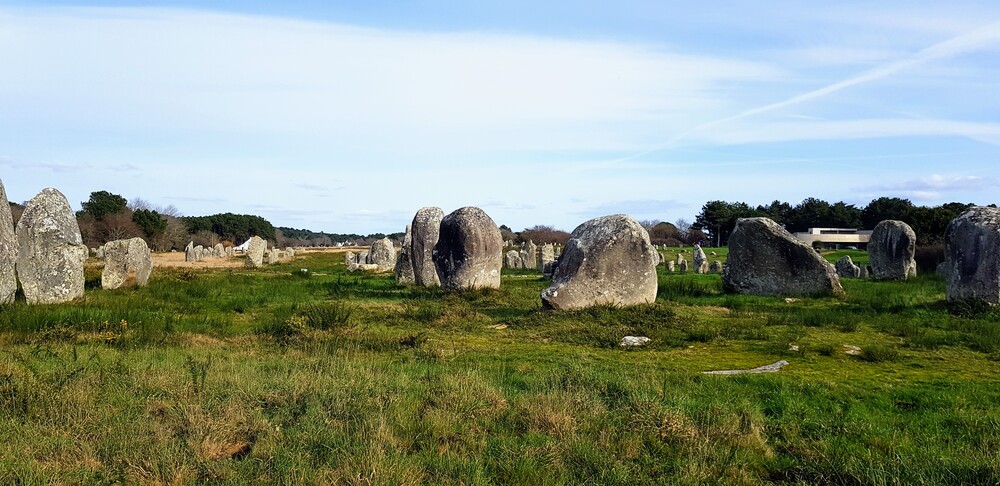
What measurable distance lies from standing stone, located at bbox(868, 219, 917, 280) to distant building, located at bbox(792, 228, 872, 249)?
52150 mm

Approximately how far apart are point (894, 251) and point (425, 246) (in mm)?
16507

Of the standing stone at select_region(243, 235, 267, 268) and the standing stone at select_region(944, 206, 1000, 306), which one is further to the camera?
the standing stone at select_region(243, 235, 267, 268)

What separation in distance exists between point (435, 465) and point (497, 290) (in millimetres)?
14299

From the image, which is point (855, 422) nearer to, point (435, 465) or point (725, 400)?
point (725, 400)

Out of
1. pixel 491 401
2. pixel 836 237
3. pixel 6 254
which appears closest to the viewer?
pixel 491 401

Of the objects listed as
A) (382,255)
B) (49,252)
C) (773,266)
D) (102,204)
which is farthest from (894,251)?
(102,204)

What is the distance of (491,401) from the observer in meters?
7.04

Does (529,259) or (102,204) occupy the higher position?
(102,204)

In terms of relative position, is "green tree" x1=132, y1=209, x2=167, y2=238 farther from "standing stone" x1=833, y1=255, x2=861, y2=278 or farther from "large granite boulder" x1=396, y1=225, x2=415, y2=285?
"standing stone" x1=833, y1=255, x2=861, y2=278

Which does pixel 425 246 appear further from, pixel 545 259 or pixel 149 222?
pixel 149 222

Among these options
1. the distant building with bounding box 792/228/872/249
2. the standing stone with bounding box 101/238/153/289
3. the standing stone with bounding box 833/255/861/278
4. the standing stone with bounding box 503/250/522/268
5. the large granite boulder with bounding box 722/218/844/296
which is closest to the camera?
the large granite boulder with bounding box 722/218/844/296

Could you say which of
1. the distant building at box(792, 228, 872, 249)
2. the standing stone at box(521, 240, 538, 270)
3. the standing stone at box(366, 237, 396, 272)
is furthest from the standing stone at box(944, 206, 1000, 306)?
the distant building at box(792, 228, 872, 249)

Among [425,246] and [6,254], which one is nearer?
[6,254]

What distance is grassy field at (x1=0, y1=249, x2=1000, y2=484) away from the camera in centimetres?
537
